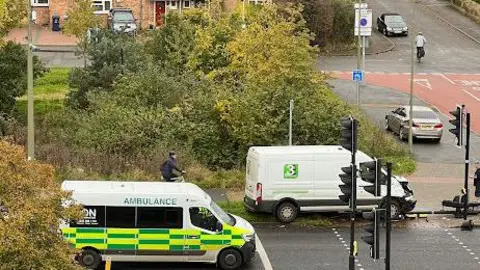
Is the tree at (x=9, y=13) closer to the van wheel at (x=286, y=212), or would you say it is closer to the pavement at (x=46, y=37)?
the van wheel at (x=286, y=212)

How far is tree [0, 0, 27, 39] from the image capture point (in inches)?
1499

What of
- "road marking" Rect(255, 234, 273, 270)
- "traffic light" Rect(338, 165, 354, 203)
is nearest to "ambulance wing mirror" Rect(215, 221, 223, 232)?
"road marking" Rect(255, 234, 273, 270)

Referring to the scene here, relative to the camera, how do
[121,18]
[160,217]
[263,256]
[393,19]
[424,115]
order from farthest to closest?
[393,19]
[121,18]
[424,115]
[263,256]
[160,217]

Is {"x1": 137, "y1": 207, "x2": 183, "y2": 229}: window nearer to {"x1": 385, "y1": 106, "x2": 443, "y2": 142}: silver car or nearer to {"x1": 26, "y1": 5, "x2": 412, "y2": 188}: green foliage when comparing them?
{"x1": 26, "y1": 5, "x2": 412, "y2": 188}: green foliage

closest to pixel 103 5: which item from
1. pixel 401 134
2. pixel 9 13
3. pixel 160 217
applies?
pixel 9 13

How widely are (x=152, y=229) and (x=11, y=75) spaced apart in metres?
17.0

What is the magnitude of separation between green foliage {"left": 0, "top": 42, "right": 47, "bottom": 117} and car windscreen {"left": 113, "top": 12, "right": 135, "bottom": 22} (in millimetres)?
20896

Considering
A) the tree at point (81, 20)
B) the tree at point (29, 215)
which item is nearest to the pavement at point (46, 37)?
the tree at point (81, 20)

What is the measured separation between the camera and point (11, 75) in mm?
37594

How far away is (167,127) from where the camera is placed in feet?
110

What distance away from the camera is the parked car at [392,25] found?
63969 mm

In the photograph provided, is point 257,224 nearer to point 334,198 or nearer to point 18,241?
point 334,198

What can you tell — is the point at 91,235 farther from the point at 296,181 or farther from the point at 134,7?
the point at 134,7

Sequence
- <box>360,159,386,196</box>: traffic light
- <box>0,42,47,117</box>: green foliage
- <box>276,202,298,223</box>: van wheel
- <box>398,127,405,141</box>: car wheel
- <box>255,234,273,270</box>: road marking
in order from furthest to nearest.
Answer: <box>398,127,405,141</box>: car wheel, <box>0,42,47,117</box>: green foliage, <box>276,202,298,223</box>: van wheel, <box>255,234,273,270</box>: road marking, <box>360,159,386,196</box>: traffic light
